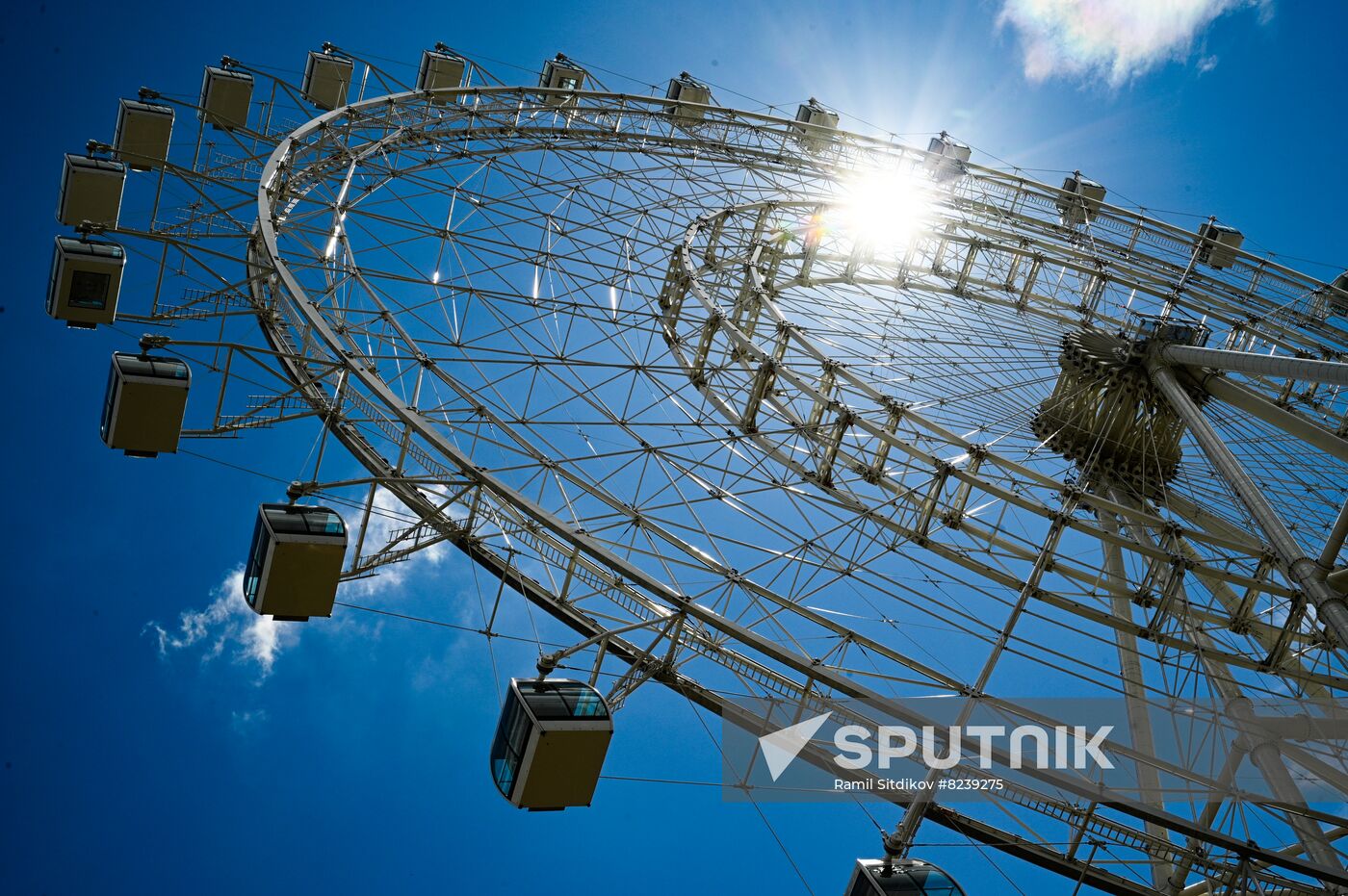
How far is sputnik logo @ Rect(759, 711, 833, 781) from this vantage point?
71.8ft

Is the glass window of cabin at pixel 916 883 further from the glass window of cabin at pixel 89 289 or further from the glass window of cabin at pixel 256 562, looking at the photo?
the glass window of cabin at pixel 89 289

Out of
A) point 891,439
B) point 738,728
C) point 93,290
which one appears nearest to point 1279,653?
point 891,439

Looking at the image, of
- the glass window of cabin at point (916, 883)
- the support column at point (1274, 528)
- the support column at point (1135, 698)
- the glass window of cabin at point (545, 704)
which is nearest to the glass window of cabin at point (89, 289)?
the glass window of cabin at point (545, 704)

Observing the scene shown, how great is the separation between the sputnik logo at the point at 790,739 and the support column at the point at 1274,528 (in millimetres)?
8948

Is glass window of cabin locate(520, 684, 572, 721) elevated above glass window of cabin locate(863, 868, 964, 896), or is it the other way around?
glass window of cabin locate(520, 684, 572, 721)

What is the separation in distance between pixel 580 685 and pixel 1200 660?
13.2 m

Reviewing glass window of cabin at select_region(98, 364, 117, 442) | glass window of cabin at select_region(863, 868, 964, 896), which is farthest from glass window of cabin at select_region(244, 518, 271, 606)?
glass window of cabin at select_region(863, 868, 964, 896)

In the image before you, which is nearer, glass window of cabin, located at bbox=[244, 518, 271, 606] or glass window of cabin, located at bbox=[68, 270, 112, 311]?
glass window of cabin, located at bbox=[244, 518, 271, 606]

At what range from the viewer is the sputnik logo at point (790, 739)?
21.9 meters

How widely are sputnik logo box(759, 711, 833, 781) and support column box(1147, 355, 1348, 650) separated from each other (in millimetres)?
8948

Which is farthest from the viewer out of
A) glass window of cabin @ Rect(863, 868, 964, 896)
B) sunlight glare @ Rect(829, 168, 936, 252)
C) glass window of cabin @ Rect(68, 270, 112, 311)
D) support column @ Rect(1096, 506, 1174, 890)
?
sunlight glare @ Rect(829, 168, 936, 252)

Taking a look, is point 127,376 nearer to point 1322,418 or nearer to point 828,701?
point 828,701

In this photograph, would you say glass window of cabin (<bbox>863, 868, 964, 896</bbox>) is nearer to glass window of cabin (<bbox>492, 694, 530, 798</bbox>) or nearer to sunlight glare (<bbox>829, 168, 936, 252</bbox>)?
glass window of cabin (<bbox>492, 694, 530, 798</bbox>)

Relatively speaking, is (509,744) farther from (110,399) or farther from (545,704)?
(110,399)
